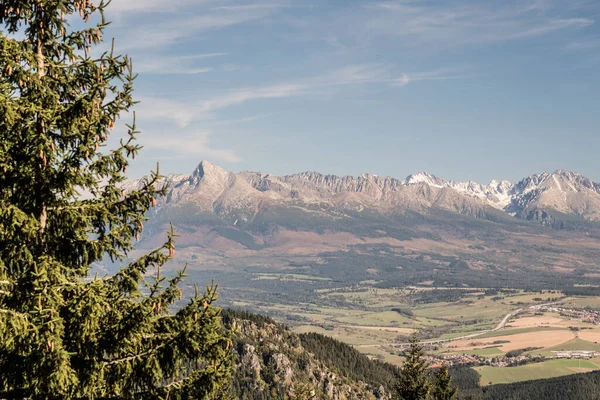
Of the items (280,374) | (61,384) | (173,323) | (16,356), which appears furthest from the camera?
(280,374)

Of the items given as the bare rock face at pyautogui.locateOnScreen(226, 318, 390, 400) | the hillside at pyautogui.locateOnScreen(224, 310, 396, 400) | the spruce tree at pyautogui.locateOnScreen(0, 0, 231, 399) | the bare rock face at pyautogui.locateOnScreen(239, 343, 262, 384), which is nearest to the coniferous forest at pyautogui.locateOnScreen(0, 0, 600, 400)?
the spruce tree at pyautogui.locateOnScreen(0, 0, 231, 399)

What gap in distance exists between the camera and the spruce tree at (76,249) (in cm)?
1644

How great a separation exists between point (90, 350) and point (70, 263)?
11.1ft

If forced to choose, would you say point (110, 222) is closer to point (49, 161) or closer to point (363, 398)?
point (49, 161)

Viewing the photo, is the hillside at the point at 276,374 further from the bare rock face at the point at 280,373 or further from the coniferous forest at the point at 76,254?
the coniferous forest at the point at 76,254

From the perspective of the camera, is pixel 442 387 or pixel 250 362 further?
pixel 250 362

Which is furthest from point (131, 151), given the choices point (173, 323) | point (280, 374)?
point (280, 374)

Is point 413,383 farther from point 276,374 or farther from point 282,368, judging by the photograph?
point 282,368

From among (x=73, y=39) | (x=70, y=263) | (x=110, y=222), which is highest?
(x=73, y=39)

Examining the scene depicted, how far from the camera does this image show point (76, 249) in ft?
62.5

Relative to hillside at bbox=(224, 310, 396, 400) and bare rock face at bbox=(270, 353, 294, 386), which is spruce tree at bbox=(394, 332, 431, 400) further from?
bare rock face at bbox=(270, 353, 294, 386)

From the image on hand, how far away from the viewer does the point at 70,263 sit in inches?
752

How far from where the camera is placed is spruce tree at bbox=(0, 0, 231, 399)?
16438 mm

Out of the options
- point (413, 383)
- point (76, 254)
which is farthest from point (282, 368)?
point (76, 254)
